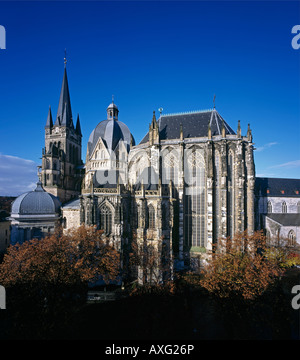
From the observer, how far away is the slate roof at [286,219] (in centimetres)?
4316

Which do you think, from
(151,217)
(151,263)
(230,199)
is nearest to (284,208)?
(230,199)

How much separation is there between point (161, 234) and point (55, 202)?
23.1m

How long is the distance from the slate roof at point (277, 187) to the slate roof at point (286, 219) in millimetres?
5003

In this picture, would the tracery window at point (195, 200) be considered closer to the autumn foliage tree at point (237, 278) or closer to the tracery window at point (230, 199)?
the tracery window at point (230, 199)

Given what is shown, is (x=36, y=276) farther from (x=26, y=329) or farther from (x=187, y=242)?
(x=187, y=242)

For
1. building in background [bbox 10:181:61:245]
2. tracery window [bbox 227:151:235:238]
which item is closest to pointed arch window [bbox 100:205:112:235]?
building in background [bbox 10:181:61:245]

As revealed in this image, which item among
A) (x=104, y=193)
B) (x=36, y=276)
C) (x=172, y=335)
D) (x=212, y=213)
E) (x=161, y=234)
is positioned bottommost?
(x=172, y=335)

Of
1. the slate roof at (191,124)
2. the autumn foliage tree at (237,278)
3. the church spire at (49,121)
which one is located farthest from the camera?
the church spire at (49,121)

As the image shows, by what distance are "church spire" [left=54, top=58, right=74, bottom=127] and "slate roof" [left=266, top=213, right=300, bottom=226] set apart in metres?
53.0

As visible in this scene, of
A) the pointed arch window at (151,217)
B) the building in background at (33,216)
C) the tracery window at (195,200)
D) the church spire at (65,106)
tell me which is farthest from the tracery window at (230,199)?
the church spire at (65,106)
